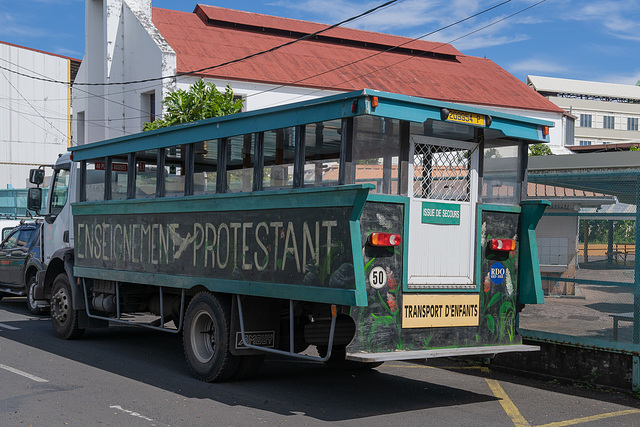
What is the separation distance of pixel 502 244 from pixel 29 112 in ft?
141

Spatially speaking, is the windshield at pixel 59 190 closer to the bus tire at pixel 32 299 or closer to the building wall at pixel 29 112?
→ the bus tire at pixel 32 299

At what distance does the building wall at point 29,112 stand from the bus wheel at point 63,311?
35815 mm

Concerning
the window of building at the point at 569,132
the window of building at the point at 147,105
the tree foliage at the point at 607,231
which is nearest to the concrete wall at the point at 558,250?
the tree foliage at the point at 607,231

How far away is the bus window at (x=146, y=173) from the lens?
1002cm


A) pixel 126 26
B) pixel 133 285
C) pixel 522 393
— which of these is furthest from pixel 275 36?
pixel 522 393

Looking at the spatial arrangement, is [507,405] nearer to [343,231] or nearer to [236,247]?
[343,231]

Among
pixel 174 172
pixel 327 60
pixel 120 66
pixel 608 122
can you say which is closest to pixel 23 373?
pixel 174 172

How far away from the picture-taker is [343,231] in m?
6.97

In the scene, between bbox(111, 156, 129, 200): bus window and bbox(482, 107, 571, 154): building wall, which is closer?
bbox(111, 156, 129, 200): bus window

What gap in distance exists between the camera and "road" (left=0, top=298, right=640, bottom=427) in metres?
7.11

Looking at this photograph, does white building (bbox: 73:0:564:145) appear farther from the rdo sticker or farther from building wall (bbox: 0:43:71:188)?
the rdo sticker

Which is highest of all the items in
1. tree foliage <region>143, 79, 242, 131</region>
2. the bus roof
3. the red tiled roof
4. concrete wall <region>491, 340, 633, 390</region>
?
the red tiled roof

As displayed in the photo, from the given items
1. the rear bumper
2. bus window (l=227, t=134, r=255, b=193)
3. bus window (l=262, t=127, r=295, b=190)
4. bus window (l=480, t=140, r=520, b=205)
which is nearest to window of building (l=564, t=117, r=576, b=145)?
bus window (l=480, t=140, r=520, b=205)

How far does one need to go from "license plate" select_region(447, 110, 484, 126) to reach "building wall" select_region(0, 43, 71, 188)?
137 ft
